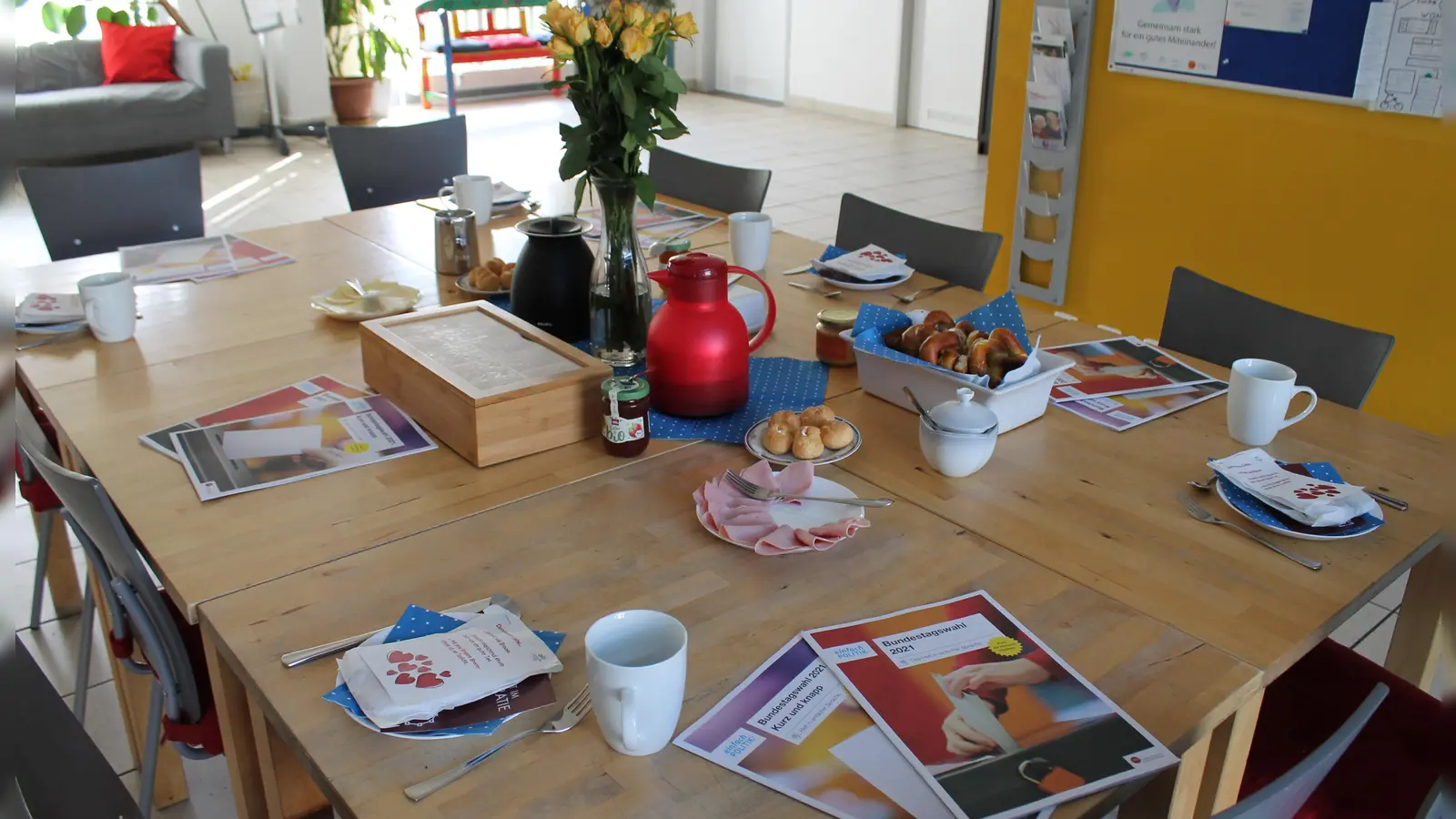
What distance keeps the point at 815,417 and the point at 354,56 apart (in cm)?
711

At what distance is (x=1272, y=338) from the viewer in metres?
1.96

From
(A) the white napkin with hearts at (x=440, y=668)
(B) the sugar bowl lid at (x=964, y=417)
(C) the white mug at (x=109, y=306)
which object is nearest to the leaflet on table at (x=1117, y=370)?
(B) the sugar bowl lid at (x=964, y=417)

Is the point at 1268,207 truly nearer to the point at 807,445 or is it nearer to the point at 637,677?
the point at 807,445

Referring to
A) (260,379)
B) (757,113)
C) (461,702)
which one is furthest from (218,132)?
(461,702)

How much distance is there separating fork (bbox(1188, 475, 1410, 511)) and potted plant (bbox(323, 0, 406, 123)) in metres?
7.19

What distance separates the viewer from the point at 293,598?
1243 millimetres

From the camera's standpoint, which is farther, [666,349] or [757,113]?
[757,113]

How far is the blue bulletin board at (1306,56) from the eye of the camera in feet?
9.86

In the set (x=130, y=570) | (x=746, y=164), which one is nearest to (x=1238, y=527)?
(x=130, y=570)

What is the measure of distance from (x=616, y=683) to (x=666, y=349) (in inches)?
30.5

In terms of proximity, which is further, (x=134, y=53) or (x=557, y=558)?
(x=134, y=53)

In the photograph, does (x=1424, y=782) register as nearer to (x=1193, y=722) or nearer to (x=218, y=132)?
(x=1193, y=722)

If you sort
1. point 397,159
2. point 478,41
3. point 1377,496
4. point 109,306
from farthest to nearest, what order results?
1. point 478,41
2. point 397,159
3. point 109,306
4. point 1377,496

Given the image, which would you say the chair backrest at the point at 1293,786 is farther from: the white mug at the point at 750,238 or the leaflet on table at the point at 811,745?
the white mug at the point at 750,238
